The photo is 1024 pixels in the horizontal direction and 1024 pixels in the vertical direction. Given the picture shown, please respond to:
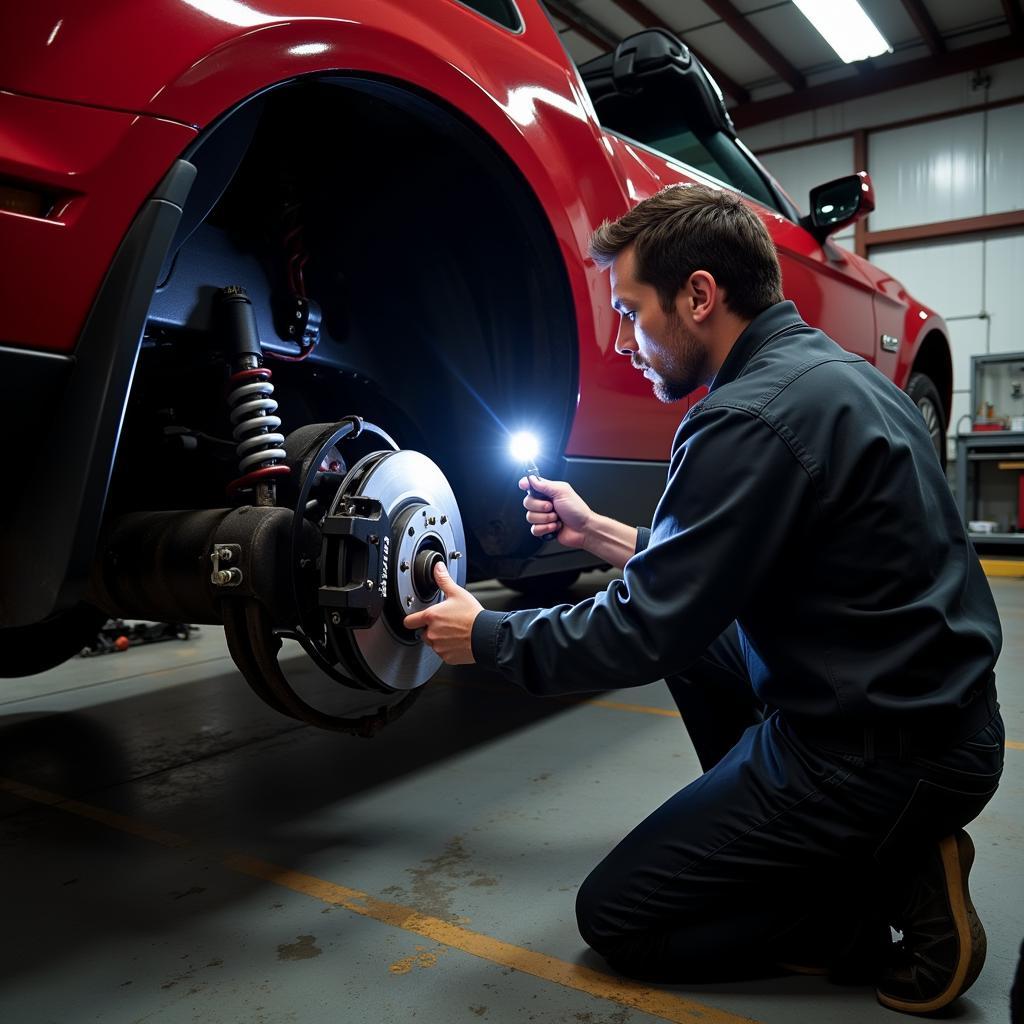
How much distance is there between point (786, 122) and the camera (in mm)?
9227

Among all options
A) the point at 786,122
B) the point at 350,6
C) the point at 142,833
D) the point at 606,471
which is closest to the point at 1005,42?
the point at 786,122

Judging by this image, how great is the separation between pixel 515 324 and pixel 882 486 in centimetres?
81

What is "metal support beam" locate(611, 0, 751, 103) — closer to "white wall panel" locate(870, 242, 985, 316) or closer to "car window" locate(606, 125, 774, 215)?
"white wall panel" locate(870, 242, 985, 316)

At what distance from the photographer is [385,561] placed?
1.22m

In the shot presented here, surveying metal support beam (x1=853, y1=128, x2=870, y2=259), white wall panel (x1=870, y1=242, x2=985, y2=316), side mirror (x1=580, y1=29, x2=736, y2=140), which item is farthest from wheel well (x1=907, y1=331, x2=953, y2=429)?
metal support beam (x1=853, y1=128, x2=870, y2=259)

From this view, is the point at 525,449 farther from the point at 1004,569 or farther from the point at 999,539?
the point at 999,539

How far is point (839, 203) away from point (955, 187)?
6.71m

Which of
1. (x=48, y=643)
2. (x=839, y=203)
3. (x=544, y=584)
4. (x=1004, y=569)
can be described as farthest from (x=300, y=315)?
(x=1004, y=569)

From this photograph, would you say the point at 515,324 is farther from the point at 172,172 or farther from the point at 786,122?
the point at 786,122

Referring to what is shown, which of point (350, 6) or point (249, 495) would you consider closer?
point (350, 6)

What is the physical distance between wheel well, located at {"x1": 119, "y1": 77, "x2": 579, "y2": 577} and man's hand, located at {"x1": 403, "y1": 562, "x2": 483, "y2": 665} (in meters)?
0.49

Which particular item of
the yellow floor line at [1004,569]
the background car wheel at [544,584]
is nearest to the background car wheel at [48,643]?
the background car wheel at [544,584]

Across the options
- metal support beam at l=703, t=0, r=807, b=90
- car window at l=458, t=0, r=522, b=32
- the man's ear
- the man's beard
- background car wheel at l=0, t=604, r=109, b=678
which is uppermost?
metal support beam at l=703, t=0, r=807, b=90

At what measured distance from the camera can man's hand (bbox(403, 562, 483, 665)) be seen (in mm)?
1137
